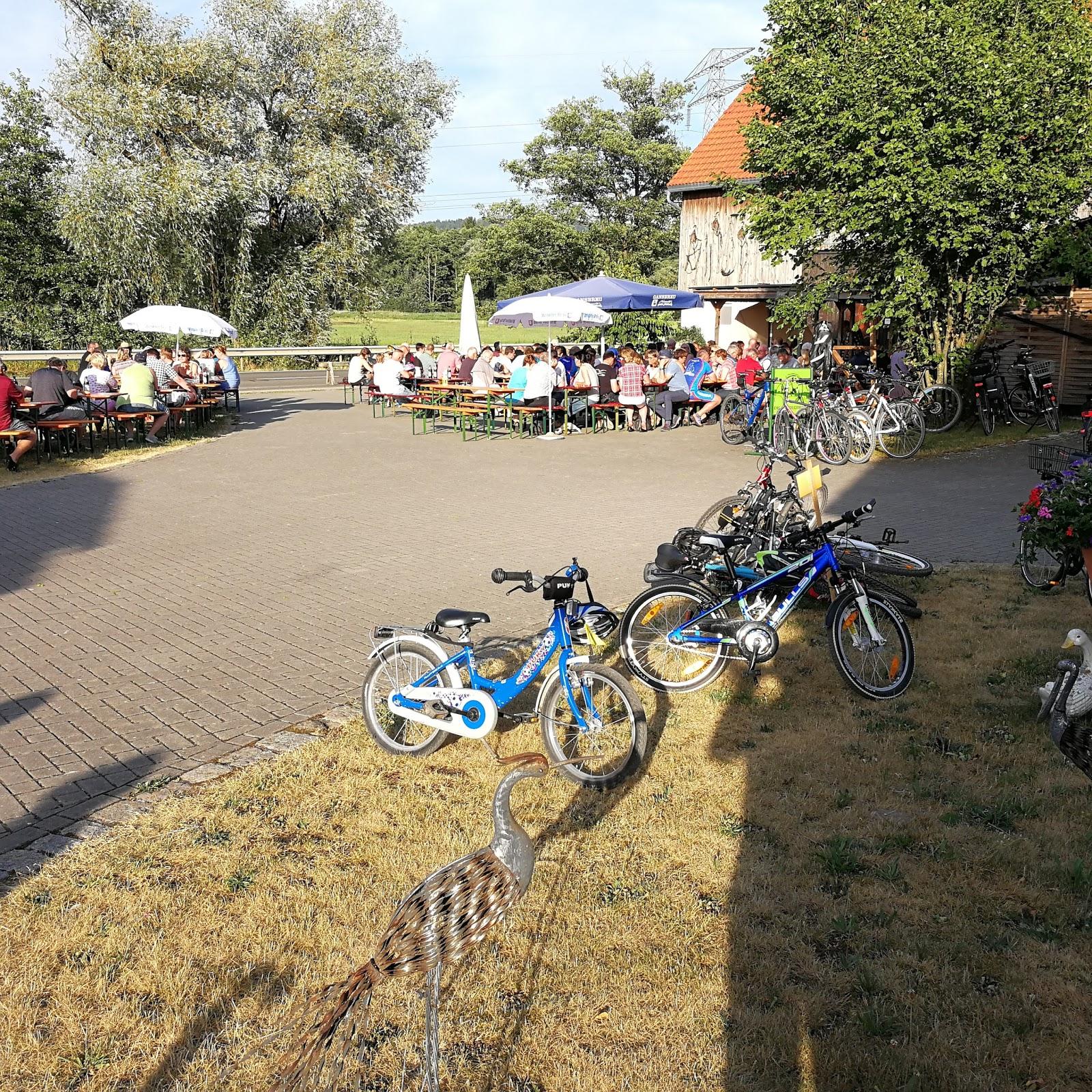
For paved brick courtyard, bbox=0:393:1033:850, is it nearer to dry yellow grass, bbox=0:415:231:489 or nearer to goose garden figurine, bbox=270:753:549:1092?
dry yellow grass, bbox=0:415:231:489

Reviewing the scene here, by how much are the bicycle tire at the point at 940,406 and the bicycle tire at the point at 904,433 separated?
1.18 meters

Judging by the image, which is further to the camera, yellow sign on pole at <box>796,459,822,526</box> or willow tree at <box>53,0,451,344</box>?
willow tree at <box>53,0,451,344</box>

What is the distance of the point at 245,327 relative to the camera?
32.1 m

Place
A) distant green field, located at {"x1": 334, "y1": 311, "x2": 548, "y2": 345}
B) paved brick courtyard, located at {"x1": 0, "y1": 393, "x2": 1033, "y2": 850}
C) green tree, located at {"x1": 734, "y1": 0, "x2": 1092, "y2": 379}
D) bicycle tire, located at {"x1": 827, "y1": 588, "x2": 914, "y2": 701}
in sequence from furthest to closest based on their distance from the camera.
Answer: distant green field, located at {"x1": 334, "y1": 311, "x2": 548, "y2": 345} → green tree, located at {"x1": 734, "y1": 0, "x2": 1092, "y2": 379} → bicycle tire, located at {"x1": 827, "y1": 588, "x2": 914, "y2": 701} → paved brick courtyard, located at {"x1": 0, "y1": 393, "x2": 1033, "y2": 850}

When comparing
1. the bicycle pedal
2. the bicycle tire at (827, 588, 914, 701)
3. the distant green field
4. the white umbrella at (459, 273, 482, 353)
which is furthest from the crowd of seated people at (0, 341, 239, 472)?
the distant green field

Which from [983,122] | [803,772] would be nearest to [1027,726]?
[803,772]

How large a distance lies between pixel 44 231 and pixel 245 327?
7548 millimetres

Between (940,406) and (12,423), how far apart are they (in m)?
13.8

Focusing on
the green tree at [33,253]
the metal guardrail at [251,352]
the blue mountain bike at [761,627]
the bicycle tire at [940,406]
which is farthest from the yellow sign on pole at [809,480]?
the green tree at [33,253]

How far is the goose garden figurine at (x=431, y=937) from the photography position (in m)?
2.26

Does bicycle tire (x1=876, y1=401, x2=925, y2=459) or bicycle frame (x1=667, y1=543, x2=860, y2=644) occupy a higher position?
bicycle frame (x1=667, y1=543, x2=860, y2=644)

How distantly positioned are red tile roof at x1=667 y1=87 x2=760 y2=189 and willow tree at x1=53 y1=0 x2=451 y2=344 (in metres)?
9.15

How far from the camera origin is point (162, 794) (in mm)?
4812

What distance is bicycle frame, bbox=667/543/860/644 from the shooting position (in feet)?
19.5
